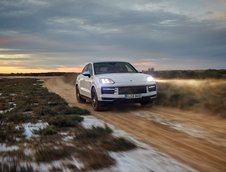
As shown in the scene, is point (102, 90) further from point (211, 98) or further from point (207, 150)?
point (207, 150)

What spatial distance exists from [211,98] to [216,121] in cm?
283

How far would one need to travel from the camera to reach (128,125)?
33.9 feet

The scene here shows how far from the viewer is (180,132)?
9.05 metres

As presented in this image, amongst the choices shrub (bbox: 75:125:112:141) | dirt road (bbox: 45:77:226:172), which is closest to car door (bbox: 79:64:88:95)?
dirt road (bbox: 45:77:226:172)

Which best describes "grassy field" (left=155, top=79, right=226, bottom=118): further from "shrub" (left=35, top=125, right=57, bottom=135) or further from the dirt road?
"shrub" (left=35, top=125, right=57, bottom=135)

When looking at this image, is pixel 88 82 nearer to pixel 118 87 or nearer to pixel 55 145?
pixel 118 87

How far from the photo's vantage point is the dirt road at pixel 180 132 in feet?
21.6

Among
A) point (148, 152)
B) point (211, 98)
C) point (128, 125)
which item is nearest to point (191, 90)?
point (211, 98)

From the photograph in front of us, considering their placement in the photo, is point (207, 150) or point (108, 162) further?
point (207, 150)

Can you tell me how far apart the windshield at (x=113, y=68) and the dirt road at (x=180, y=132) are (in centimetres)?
143

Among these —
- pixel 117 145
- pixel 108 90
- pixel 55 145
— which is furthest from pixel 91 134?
pixel 108 90

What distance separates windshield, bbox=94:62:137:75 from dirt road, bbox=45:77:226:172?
1.43 m

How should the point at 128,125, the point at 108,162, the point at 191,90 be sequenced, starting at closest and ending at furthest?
the point at 108,162, the point at 128,125, the point at 191,90

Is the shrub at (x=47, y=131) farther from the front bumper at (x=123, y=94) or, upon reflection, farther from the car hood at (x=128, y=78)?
the car hood at (x=128, y=78)
